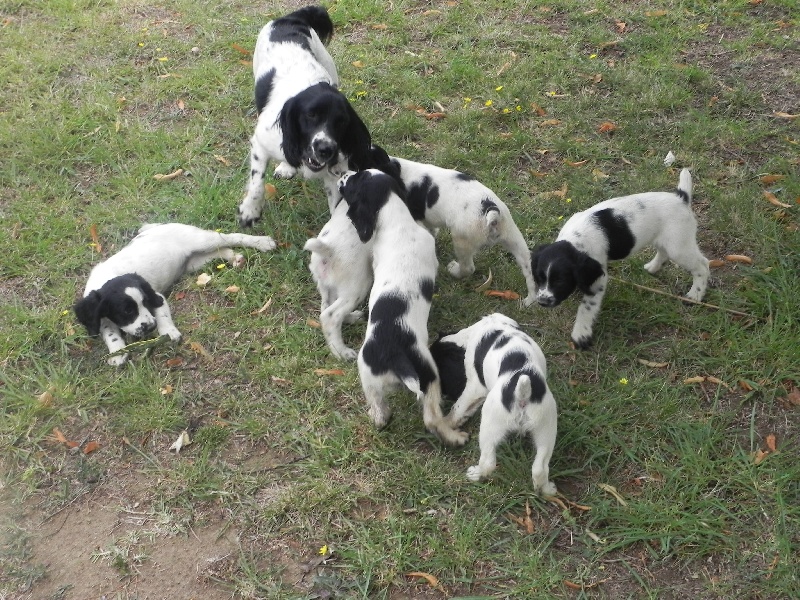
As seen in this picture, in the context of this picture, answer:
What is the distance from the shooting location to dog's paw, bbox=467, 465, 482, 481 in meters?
3.86

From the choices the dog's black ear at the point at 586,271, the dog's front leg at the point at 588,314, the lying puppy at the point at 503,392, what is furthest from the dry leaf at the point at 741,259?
the lying puppy at the point at 503,392

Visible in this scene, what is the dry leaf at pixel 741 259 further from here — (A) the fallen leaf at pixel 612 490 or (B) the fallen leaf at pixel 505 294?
(A) the fallen leaf at pixel 612 490

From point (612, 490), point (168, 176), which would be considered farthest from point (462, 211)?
point (168, 176)

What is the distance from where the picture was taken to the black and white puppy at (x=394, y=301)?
3.95 meters

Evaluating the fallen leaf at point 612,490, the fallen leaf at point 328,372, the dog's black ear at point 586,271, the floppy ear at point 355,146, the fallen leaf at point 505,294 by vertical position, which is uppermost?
the floppy ear at point 355,146

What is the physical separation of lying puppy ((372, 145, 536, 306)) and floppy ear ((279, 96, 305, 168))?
59 centimetres

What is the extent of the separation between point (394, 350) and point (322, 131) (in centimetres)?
189

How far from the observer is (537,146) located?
6.30m

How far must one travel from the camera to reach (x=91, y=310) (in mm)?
4730

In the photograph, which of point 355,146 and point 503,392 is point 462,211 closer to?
point 355,146

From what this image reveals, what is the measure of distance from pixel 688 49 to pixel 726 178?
210cm

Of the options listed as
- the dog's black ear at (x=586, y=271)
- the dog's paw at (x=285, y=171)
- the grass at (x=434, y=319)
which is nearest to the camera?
the grass at (x=434, y=319)

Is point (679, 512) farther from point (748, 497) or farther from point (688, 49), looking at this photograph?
point (688, 49)

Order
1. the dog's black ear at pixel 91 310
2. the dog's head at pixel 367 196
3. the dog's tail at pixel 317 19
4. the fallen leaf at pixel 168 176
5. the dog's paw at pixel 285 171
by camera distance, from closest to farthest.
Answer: the dog's head at pixel 367 196 → the dog's black ear at pixel 91 310 → the dog's paw at pixel 285 171 → the fallen leaf at pixel 168 176 → the dog's tail at pixel 317 19
